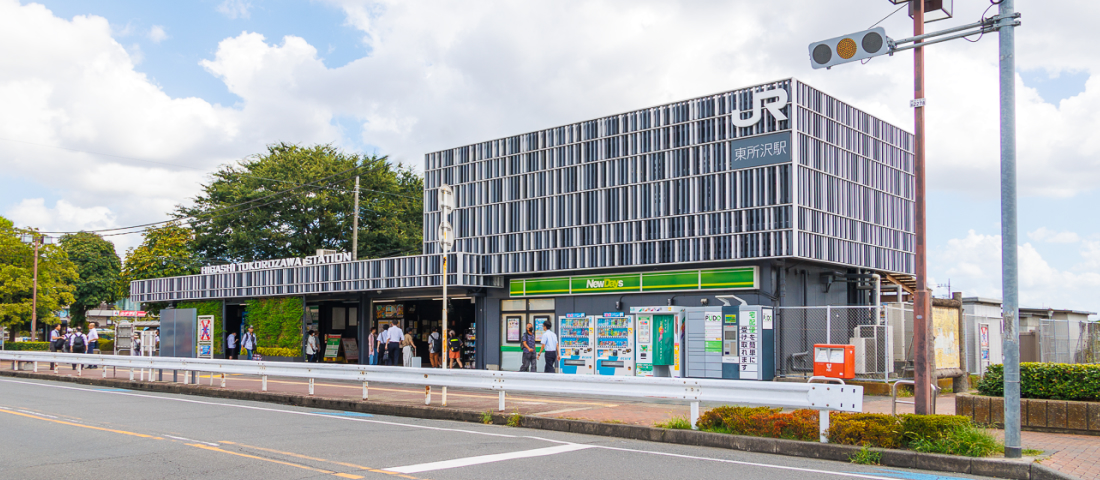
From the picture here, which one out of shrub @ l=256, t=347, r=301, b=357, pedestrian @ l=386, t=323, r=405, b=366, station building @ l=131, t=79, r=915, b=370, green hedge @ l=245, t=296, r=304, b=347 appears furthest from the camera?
green hedge @ l=245, t=296, r=304, b=347

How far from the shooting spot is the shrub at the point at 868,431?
9617 mm

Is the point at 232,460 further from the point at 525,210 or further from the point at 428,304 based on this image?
the point at 428,304

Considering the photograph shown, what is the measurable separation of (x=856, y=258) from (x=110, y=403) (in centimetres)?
2014

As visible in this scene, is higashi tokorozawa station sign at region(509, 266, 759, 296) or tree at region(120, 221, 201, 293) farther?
tree at region(120, 221, 201, 293)

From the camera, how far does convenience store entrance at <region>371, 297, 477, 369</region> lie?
107 ft

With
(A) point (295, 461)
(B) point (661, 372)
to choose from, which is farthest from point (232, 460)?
(B) point (661, 372)

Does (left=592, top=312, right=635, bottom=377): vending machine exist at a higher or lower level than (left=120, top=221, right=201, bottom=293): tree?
lower

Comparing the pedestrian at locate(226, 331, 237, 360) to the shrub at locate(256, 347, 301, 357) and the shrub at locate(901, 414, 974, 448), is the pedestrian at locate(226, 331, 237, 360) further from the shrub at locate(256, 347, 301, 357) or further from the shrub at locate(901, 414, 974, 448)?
the shrub at locate(901, 414, 974, 448)

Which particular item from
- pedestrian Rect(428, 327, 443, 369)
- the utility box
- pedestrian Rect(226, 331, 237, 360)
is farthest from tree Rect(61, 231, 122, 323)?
the utility box

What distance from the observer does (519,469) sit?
8.70 meters

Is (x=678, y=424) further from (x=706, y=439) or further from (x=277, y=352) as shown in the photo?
(x=277, y=352)

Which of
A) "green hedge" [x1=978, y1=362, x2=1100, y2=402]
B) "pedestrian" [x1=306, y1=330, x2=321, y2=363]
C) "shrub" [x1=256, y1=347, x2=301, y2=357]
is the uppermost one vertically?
"green hedge" [x1=978, y1=362, x2=1100, y2=402]

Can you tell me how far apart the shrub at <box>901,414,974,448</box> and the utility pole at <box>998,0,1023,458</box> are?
0.52 meters

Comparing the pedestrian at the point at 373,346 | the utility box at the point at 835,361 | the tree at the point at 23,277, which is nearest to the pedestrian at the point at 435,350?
the pedestrian at the point at 373,346
